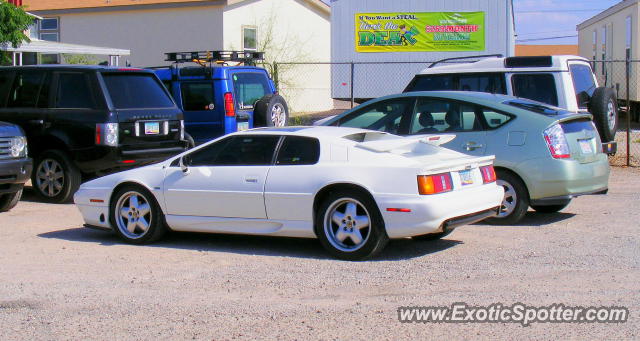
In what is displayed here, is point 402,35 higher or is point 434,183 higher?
point 402,35

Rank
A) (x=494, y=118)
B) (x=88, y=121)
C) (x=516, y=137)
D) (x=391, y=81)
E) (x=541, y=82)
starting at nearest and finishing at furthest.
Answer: (x=516, y=137) < (x=494, y=118) < (x=88, y=121) < (x=541, y=82) < (x=391, y=81)

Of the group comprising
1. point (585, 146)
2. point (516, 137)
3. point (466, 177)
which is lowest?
point (466, 177)

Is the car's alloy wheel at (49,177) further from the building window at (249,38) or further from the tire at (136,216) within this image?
the building window at (249,38)

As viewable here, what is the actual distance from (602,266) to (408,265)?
5.64 feet

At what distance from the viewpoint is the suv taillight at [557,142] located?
30.3 feet

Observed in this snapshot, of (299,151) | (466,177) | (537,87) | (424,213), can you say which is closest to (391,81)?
(537,87)

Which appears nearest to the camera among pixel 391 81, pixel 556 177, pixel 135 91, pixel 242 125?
pixel 556 177

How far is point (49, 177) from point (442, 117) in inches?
231

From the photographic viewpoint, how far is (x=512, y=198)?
9602mm

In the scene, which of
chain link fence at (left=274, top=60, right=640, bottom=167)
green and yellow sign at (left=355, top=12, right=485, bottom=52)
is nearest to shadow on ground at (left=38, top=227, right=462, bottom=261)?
chain link fence at (left=274, top=60, right=640, bottom=167)

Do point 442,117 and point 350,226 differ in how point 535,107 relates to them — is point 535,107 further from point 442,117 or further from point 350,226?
point 350,226

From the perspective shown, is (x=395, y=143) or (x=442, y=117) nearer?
(x=395, y=143)

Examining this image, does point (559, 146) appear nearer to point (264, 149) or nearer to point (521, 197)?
point (521, 197)

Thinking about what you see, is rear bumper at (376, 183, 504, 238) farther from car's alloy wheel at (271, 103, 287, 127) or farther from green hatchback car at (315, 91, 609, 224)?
car's alloy wheel at (271, 103, 287, 127)
